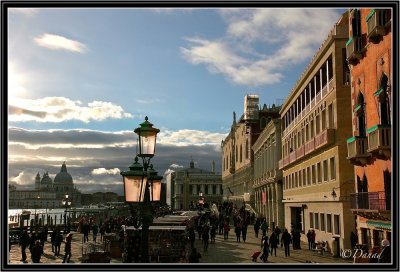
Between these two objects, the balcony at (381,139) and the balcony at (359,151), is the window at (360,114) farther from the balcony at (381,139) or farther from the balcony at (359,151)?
the balcony at (381,139)

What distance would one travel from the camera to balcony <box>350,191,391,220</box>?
16.6 m

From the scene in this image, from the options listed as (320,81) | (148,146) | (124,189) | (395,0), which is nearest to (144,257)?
(124,189)

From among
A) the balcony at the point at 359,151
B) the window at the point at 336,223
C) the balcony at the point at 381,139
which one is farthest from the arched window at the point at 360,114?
the window at the point at 336,223

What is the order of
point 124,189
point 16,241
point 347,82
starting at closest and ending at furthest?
point 124,189 < point 347,82 < point 16,241

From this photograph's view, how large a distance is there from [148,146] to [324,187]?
65.4ft

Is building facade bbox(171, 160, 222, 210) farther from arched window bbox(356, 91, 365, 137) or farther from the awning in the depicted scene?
the awning

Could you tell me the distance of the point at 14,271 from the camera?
7.81 meters

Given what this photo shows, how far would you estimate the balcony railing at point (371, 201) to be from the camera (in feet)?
55.2

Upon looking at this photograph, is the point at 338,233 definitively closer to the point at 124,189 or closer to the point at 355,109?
the point at 355,109

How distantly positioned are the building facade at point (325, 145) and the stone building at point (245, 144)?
1221 inches

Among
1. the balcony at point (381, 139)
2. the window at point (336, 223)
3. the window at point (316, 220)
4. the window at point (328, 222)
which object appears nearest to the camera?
the balcony at point (381, 139)

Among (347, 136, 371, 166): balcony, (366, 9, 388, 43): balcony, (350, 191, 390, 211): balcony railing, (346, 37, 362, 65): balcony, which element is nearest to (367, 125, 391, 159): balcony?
(350, 191, 390, 211): balcony railing

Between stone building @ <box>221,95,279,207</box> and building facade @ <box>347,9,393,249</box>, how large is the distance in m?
44.5

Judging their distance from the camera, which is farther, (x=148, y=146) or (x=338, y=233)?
(x=338, y=233)
